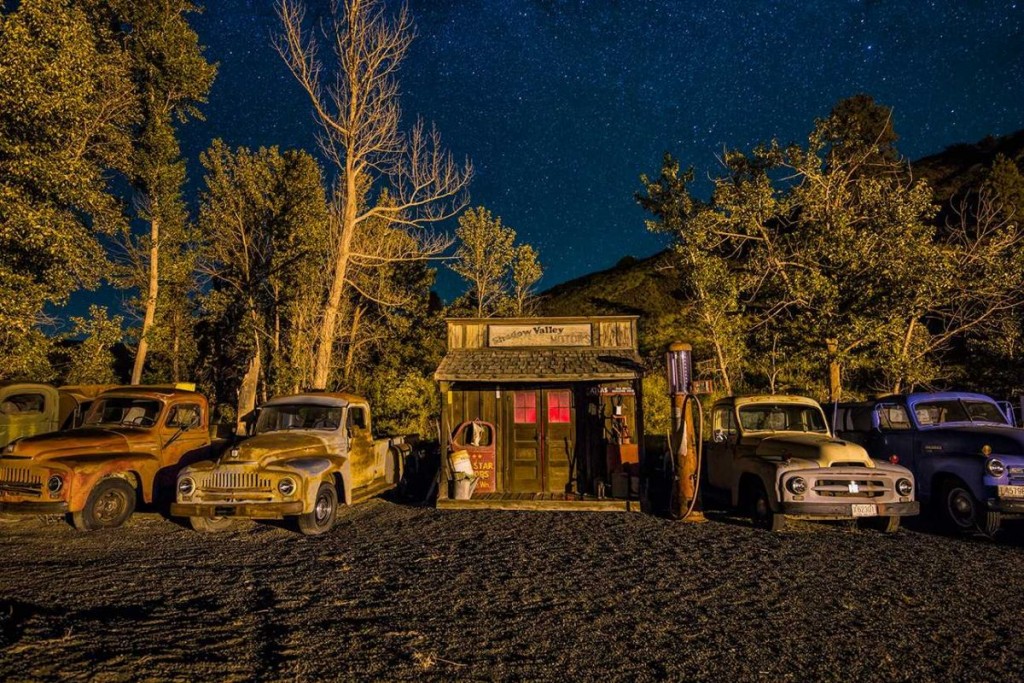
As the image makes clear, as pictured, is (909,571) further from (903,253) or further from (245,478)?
(903,253)

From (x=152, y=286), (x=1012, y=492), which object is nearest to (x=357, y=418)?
(x=1012, y=492)

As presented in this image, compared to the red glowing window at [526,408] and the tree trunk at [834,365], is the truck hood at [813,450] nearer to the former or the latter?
the red glowing window at [526,408]

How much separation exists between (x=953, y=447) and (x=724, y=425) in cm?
340

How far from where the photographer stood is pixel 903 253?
49.8 ft

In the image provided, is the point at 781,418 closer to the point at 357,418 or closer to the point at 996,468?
the point at 996,468

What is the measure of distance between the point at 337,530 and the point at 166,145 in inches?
805

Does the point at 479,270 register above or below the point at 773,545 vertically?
above

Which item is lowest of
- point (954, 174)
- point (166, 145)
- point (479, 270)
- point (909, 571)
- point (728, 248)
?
point (909, 571)

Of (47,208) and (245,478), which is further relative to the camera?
(47,208)

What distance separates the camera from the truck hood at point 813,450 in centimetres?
882

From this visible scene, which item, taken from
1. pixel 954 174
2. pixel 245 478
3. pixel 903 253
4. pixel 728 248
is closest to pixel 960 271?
pixel 903 253

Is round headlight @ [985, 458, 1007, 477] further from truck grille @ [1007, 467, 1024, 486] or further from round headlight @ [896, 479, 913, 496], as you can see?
round headlight @ [896, 479, 913, 496]

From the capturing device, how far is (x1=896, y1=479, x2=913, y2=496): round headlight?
8.77 m

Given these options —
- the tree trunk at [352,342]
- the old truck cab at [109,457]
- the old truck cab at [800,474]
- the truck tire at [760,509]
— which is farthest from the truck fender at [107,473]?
the tree trunk at [352,342]
